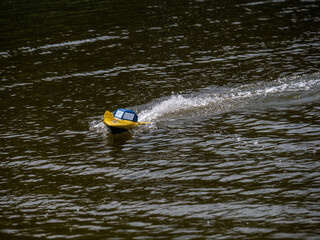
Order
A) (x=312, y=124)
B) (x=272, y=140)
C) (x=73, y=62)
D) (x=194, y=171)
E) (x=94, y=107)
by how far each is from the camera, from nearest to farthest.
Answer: (x=194, y=171) < (x=272, y=140) < (x=312, y=124) < (x=94, y=107) < (x=73, y=62)

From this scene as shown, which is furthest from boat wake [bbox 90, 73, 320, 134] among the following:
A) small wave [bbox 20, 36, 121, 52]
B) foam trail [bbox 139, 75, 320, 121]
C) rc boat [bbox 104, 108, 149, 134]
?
small wave [bbox 20, 36, 121, 52]

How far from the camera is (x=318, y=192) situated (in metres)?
13.7

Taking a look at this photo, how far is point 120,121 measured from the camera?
19.5 metres

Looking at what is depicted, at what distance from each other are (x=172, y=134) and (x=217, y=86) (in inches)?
255

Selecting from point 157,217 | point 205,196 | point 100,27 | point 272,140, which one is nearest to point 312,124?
point 272,140

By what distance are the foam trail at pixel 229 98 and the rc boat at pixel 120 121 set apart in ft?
5.00

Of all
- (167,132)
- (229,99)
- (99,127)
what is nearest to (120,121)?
(99,127)

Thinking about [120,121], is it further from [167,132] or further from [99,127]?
[167,132]

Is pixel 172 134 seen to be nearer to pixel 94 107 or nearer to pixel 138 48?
pixel 94 107

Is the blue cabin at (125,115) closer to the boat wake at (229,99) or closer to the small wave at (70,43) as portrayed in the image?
the boat wake at (229,99)

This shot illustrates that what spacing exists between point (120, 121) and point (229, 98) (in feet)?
20.1

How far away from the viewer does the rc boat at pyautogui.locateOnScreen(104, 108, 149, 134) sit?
19.3 metres

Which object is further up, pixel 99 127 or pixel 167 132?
pixel 99 127

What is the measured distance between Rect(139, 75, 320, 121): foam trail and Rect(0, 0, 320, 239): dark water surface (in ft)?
0.31
